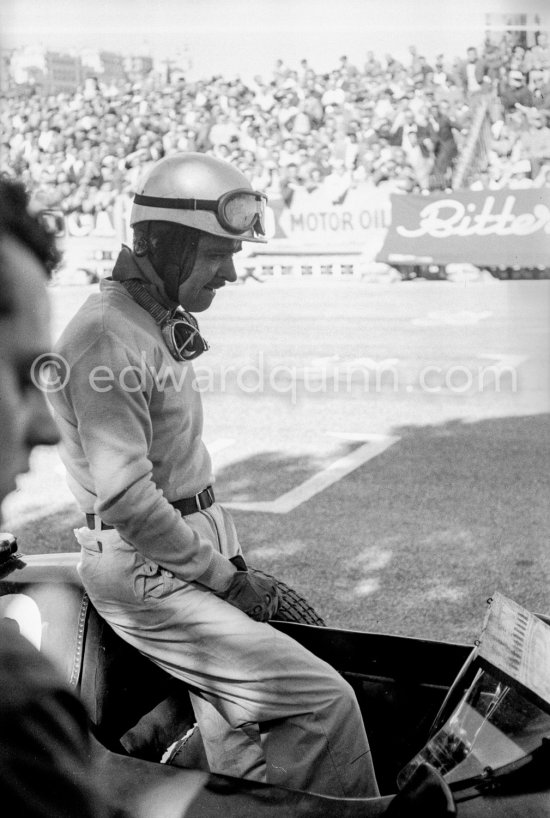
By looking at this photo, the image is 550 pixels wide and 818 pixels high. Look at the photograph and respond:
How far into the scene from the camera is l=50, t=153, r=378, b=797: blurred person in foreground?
6.82 ft

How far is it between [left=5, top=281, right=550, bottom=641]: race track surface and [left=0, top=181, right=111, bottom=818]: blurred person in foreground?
1.94ft

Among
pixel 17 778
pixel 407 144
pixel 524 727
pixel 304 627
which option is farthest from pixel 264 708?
pixel 407 144

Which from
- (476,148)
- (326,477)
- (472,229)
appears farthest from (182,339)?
(476,148)

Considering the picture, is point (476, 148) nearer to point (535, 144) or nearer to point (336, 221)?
point (535, 144)

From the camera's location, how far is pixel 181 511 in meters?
2.30

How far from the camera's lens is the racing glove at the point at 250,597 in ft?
7.35

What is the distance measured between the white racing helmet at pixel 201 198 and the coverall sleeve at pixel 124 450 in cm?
37

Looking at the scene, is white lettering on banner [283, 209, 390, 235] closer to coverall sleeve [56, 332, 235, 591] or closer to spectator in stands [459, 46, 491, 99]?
spectator in stands [459, 46, 491, 99]

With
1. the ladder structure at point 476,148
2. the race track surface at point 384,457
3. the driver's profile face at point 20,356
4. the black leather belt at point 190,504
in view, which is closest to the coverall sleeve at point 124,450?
the black leather belt at point 190,504

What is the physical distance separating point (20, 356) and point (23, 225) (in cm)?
30

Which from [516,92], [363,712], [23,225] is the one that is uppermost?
[23,225]

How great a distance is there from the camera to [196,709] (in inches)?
88.7

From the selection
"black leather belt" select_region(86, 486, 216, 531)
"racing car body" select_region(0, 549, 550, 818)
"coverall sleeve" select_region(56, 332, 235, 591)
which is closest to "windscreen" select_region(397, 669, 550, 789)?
"racing car body" select_region(0, 549, 550, 818)

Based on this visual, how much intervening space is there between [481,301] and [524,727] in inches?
457
